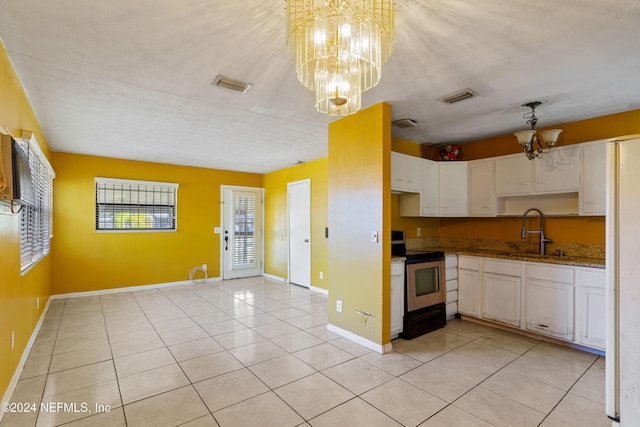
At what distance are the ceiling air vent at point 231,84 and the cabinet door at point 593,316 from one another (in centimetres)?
374

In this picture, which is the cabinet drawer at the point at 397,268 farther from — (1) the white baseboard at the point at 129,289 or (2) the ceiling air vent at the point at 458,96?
(1) the white baseboard at the point at 129,289

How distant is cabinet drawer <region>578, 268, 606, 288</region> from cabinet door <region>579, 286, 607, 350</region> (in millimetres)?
40

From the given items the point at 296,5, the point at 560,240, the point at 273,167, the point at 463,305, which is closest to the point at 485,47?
the point at 296,5

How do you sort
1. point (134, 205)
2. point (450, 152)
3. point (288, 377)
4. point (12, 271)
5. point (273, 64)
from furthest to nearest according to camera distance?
point (134, 205) → point (450, 152) → point (288, 377) → point (12, 271) → point (273, 64)

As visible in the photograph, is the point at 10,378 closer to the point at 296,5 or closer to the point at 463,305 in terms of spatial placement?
the point at 296,5

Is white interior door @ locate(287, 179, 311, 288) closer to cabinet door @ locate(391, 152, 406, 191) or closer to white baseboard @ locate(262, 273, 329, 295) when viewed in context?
white baseboard @ locate(262, 273, 329, 295)

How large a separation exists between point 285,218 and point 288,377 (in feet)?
13.9

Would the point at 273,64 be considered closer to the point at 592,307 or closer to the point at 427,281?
the point at 427,281

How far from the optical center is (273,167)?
6.45m

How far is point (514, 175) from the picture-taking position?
149 inches

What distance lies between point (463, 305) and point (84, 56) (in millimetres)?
4607

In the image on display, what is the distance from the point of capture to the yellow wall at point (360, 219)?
3004 millimetres

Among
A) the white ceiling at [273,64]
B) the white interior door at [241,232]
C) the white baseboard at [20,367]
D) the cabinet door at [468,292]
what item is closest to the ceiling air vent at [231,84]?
the white ceiling at [273,64]

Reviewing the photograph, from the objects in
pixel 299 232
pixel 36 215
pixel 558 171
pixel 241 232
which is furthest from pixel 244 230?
pixel 558 171
